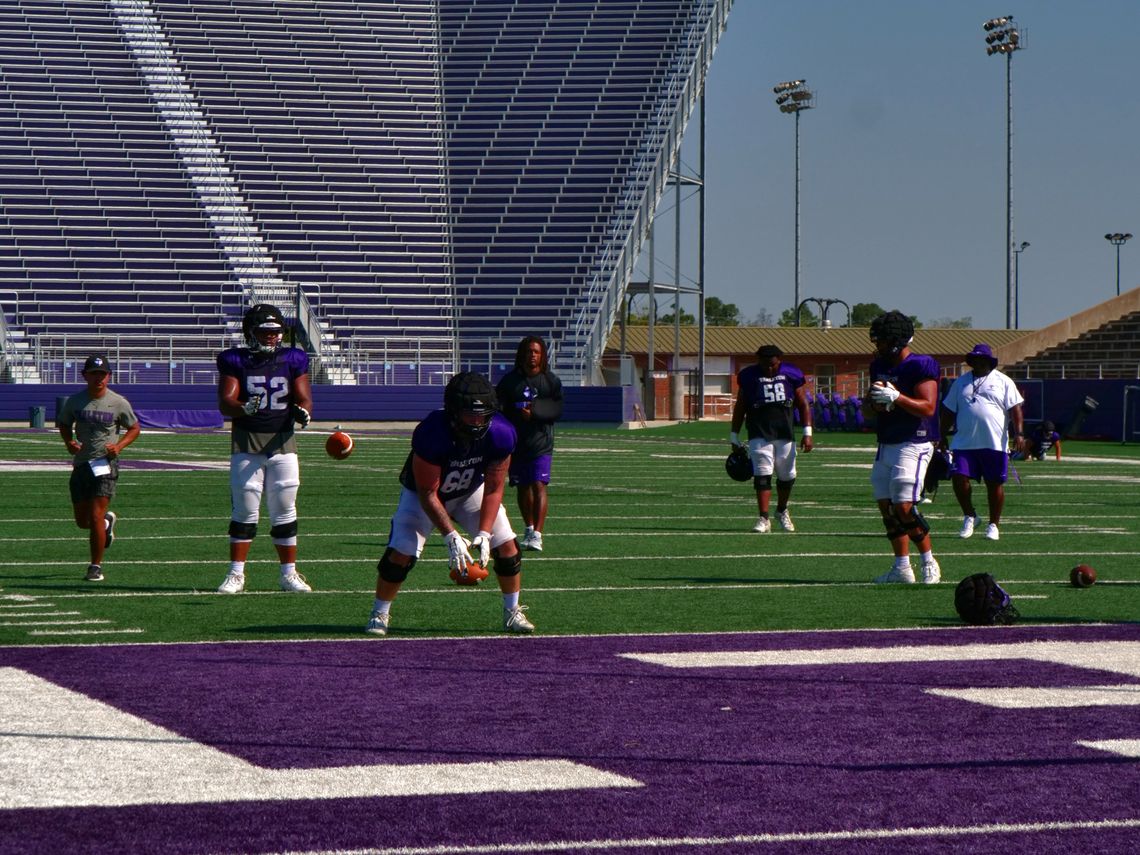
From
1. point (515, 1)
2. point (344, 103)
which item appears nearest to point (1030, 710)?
point (344, 103)

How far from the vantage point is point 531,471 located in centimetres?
1483

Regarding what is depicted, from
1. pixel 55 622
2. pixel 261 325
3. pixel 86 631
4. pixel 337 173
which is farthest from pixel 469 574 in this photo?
pixel 337 173

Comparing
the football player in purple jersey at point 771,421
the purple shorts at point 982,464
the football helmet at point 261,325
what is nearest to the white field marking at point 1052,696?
the football helmet at point 261,325

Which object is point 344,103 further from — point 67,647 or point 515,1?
point 67,647

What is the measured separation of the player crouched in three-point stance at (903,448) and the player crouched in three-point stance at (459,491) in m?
3.54

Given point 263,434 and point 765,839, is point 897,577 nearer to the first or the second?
point 263,434

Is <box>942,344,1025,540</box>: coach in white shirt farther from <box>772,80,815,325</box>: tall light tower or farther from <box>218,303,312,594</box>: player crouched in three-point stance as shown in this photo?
<box>772,80,815,325</box>: tall light tower

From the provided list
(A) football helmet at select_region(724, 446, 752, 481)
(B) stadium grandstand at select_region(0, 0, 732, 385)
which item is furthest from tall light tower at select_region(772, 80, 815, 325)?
(A) football helmet at select_region(724, 446, 752, 481)

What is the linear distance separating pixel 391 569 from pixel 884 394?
12.6 feet

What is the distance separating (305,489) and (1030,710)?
16.0 metres

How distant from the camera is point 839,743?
677 cm

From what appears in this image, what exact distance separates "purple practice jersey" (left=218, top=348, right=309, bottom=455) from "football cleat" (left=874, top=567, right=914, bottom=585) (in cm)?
401

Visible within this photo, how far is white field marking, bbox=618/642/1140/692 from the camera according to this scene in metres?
8.75

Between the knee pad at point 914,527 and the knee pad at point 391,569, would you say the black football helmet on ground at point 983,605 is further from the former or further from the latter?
the knee pad at point 391,569
